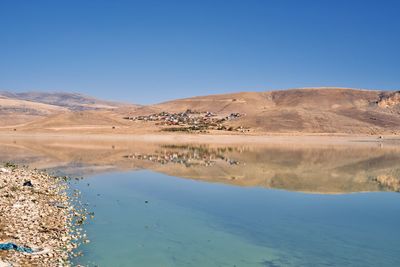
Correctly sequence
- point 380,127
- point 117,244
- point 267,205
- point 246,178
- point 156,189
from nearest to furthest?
point 117,244, point 267,205, point 156,189, point 246,178, point 380,127

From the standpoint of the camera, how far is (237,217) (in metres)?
21.8

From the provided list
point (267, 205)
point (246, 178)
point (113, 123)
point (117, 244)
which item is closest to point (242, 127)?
point (113, 123)

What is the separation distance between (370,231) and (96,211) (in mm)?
13449

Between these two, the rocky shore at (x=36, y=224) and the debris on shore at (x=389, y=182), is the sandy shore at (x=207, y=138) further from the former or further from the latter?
the rocky shore at (x=36, y=224)

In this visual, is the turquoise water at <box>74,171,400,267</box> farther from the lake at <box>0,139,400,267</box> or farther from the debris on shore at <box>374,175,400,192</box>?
the debris on shore at <box>374,175,400,192</box>

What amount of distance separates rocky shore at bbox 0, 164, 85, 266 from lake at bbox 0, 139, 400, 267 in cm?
82

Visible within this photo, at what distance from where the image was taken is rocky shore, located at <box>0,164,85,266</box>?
1357cm

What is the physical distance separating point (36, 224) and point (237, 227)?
8681 millimetres

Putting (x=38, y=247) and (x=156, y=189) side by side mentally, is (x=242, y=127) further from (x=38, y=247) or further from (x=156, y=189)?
(x=38, y=247)

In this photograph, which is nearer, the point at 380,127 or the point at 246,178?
the point at 246,178

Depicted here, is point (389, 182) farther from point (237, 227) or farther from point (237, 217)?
point (237, 227)

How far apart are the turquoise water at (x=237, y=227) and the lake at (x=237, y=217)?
0.13 feet

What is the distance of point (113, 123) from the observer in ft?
448

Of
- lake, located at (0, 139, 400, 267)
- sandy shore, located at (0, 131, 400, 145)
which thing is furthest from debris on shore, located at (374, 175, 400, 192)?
sandy shore, located at (0, 131, 400, 145)
